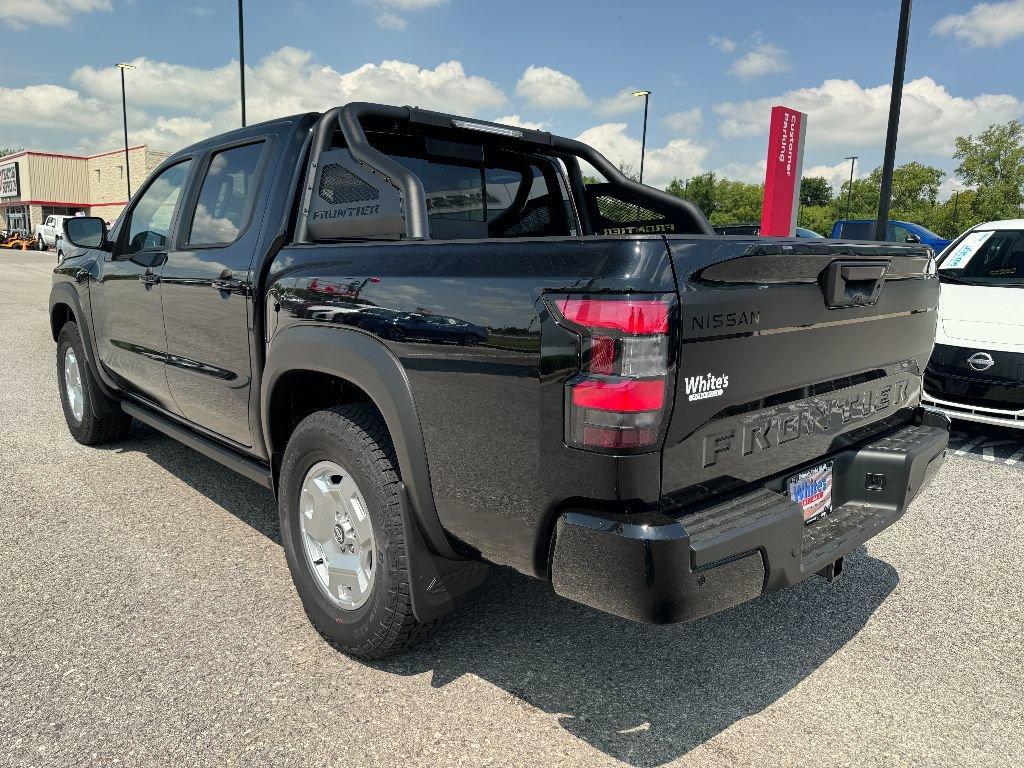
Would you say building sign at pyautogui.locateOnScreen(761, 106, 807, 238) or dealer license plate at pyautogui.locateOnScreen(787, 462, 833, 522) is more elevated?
building sign at pyautogui.locateOnScreen(761, 106, 807, 238)

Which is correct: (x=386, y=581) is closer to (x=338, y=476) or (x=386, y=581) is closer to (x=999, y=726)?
(x=338, y=476)

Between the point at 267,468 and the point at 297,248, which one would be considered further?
the point at 267,468

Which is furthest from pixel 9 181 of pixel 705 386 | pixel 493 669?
pixel 705 386

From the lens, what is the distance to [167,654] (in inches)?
110

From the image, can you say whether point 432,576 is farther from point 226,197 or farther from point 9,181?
point 9,181

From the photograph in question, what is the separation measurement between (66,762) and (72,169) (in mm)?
69980

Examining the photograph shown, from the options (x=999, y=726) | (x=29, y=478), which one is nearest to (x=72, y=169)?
(x=29, y=478)

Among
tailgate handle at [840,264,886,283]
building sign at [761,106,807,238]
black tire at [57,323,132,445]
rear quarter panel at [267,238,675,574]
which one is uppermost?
building sign at [761,106,807,238]

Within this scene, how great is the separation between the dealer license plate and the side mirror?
13.4ft

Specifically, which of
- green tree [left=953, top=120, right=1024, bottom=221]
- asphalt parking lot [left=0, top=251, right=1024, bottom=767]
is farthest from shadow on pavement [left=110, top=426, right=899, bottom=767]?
green tree [left=953, top=120, right=1024, bottom=221]

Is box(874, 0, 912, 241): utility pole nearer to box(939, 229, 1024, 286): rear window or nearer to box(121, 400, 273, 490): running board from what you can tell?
box(939, 229, 1024, 286): rear window

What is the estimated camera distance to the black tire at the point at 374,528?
2.48m

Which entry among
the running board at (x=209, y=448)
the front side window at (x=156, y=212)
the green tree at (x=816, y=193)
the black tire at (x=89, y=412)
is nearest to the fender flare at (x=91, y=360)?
the black tire at (x=89, y=412)

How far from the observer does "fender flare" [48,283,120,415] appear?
489cm
